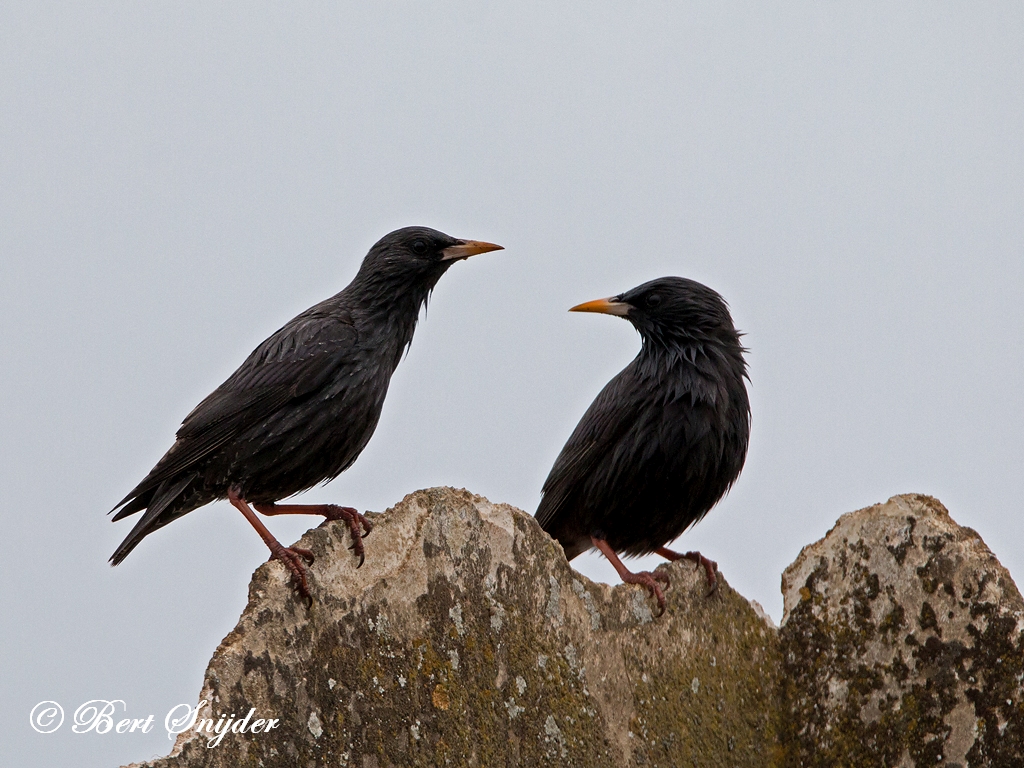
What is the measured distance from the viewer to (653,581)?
464 centimetres

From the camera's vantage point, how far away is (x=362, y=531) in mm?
4184

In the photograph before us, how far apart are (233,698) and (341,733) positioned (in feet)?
1.15

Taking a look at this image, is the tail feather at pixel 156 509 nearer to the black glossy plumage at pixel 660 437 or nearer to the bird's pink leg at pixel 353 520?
the bird's pink leg at pixel 353 520

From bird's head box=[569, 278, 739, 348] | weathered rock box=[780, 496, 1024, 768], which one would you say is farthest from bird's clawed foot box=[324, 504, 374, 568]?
bird's head box=[569, 278, 739, 348]

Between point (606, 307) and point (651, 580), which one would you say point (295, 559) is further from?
point (606, 307)

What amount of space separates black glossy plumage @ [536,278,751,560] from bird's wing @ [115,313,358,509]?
131cm

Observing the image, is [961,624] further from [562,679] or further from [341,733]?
[341,733]

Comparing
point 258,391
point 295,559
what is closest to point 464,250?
point 258,391

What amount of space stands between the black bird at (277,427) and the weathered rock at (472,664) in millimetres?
1346

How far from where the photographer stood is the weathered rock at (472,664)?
364 cm

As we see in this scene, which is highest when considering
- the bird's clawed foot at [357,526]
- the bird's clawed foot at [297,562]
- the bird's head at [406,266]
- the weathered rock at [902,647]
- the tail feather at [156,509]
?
the bird's head at [406,266]

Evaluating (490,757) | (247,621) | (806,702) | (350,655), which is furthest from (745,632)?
(247,621)

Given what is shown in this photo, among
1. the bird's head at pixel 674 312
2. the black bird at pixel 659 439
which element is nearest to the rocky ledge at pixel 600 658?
the black bird at pixel 659 439

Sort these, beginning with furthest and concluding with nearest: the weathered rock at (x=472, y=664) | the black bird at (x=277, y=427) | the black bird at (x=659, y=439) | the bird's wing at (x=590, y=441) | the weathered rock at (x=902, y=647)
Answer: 1. the bird's wing at (x=590, y=441)
2. the black bird at (x=659, y=439)
3. the black bird at (x=277, y=427)
4. the weathered rock at (x=902, y=647)
5. the weathered rock at (x=472, y=664)
